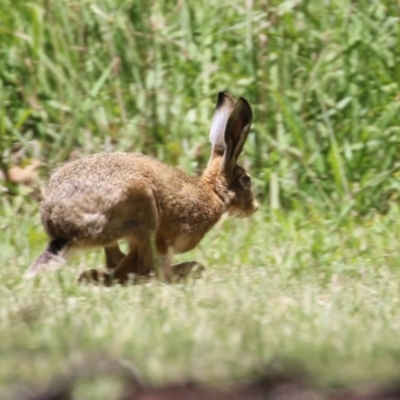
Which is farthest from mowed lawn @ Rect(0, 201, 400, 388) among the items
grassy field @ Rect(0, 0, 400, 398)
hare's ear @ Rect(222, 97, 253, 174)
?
hare's ear @ Rect(222, 97, 253, 174)

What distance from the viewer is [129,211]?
5.21 m

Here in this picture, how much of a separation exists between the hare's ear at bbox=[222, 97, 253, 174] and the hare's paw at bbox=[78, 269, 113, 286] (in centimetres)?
118

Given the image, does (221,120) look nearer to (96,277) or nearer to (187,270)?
(187,270)

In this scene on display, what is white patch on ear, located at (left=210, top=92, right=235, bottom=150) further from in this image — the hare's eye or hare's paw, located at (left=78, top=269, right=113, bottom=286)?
hare's paw, located at (left=78, top=269, right=113, bottom=286)

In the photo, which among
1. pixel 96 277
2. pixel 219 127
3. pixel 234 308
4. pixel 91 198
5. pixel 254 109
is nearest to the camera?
pixel 234 308

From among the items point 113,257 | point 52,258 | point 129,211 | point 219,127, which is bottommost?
point 113,257

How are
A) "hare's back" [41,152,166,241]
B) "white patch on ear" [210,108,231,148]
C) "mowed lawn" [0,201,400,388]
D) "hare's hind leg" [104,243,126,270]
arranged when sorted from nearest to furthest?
"mowed lawn" [0,201,400,388] < "hare's back" [41,152,166,241] < "hare's hind leg" [104,243,126,270] < "white patch on ear" [210,108,231,148]

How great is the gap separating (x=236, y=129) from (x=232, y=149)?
146 mm

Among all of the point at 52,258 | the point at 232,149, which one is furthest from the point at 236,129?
the point at 52,258

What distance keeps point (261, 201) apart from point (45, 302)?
2.85 meters

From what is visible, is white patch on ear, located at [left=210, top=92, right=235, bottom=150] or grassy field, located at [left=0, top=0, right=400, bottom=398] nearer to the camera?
grassy field, located at [left=0, top=0, right=400, bottom=398]

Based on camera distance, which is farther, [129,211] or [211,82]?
[211,82]

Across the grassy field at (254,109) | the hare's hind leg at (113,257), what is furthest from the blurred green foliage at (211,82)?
the hare's hind leg at (113,257)

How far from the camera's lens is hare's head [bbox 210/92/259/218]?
19.7ft
